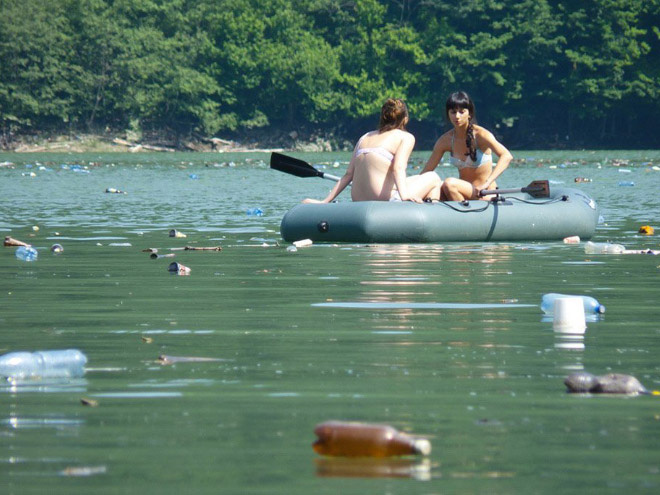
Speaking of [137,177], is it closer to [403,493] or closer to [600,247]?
[600,247]

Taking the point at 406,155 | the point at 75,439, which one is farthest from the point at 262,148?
the point at 75,439

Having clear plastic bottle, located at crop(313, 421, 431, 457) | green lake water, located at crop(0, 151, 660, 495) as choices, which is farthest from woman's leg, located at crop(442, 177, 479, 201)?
clear plastic bottle, located at crop(313, 421, 431, 457)

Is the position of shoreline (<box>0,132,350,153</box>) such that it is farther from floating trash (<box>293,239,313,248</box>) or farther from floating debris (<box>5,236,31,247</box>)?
floating trash (<box>293,239,313,248</box>)

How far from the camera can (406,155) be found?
13078mm

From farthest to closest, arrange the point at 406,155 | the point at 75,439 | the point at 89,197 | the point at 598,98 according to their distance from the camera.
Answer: the point at 598,98 → the point at 89,197 → the point at 406,155 → the point at 75,439

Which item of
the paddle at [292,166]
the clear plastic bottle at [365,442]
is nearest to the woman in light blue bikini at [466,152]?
the paddle at [292,166]

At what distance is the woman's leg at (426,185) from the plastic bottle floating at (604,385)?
834 cm

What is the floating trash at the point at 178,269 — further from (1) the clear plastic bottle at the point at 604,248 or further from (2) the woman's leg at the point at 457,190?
(2) the woman's leg at the point at 457,190

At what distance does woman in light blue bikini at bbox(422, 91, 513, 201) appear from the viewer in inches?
525

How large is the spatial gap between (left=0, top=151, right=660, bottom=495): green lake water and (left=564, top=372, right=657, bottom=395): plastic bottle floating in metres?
0.08

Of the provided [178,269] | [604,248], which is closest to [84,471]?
[178,269]

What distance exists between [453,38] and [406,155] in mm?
68588

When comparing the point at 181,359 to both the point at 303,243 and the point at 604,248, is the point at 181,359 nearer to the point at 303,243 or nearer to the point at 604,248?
the point at 604,248

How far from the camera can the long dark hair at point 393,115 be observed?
43.6ft
